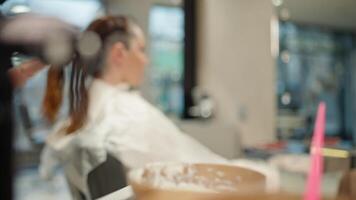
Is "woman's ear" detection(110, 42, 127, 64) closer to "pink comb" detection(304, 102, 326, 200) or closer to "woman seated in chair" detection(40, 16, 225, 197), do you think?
"woman seated in chair" detection(40, 16, 225, 197)

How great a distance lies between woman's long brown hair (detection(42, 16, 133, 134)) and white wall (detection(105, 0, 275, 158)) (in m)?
0.06

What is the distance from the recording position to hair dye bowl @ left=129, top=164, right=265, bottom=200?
1.21 feet

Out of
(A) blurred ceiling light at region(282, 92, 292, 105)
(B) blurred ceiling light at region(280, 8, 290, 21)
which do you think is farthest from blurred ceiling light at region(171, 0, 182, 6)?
(B) blurred ceiling light at region(280, 8, 290, 21)

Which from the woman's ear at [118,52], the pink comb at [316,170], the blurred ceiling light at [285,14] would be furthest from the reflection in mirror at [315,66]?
the woman's ear at [118,52]

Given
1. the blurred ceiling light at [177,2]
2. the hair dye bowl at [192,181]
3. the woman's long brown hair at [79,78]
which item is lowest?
the hair dye bowl at [192,181]

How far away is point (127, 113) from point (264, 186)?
0.31m

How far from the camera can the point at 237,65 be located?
1.17 metres

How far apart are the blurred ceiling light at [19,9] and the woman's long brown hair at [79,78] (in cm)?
7

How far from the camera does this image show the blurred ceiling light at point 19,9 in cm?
39

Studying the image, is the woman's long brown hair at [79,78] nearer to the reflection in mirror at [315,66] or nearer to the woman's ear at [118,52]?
the woman's ear at [118,52]

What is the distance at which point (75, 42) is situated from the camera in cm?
42

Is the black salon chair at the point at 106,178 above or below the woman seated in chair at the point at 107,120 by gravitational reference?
below

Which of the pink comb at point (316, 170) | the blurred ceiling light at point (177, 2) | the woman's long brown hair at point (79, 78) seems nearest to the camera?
the pink comb at point (316, 170)

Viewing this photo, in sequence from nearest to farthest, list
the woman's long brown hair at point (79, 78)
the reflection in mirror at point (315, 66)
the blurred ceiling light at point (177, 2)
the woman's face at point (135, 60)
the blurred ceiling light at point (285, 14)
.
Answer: the woman's long brown hair at point (79, 78) → the woman's face at point (135, 60) → the reflection in mirror at point (315, 66) → the blurred ceiling light at point (177, 2) → the blurred ceiling light at point (285, 14)
